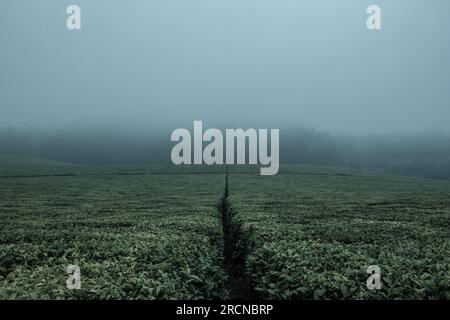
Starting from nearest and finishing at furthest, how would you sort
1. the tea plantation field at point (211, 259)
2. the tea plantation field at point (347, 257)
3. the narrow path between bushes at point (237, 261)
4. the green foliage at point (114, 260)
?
the green foliage at point (114, 260) < the tea plantation field at point (211, 259) < the tea plantation field at point (347, 257) < the narrow path between bushes at point (237, 261)

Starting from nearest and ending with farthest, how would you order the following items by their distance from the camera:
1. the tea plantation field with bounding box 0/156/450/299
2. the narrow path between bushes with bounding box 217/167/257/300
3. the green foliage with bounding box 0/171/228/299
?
the green foliage with bounding box 0/171/228/299, the tea plantation field with bounding box 0/156/450/299, the narrow path between bushes with bounding box 217/167/257/300

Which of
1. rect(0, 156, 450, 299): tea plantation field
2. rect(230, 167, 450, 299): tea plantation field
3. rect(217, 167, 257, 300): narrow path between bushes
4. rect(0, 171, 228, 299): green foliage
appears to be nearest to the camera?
rect(0, 171, 228, 299): green foliage

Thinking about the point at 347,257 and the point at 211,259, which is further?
the point at 211,259

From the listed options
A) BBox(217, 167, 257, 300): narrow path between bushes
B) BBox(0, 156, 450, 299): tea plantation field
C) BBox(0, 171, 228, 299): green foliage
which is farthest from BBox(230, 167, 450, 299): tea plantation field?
BBox(0, 171, 228, 299): green foliage

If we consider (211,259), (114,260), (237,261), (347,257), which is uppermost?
(114,260)

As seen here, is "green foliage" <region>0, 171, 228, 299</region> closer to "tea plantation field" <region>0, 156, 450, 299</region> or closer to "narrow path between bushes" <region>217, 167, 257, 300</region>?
"tea plantation field" <region>0, 156, 450, 299</region>

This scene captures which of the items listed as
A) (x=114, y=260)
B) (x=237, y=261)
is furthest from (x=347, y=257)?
(x=114, y=260)

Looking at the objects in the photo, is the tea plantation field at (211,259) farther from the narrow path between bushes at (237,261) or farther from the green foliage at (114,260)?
the narrow path between bushes at (237,261)

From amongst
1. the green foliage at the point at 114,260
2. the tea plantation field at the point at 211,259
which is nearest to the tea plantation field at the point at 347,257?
the tea plantation field at the point at 211,259

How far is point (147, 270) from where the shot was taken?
11.2 m

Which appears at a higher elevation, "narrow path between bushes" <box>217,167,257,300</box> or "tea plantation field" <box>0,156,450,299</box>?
"tea plantation field" <box>0,156,450,299</box>

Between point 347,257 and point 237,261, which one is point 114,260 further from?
point 237,261

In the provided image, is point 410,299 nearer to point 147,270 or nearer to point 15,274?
point 147,270
